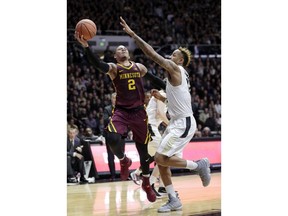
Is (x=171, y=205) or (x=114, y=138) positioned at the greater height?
(x=114, y=138)

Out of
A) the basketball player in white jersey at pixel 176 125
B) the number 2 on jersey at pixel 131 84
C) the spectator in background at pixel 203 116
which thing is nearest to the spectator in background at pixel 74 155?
the number 2 on jersey at pixel 131 84

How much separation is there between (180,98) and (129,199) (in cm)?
206

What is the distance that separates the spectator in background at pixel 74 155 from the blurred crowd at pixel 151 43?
314 centimetres

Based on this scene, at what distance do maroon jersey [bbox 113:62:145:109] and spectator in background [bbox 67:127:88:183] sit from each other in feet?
12.7

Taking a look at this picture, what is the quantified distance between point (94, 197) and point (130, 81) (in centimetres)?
207

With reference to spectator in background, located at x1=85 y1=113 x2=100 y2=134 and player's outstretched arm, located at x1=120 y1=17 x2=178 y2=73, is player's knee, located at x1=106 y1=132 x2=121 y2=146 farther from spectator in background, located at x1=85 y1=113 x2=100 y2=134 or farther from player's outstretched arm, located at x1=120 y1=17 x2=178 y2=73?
spectator in background, located at x1=85 y1=113 x2=100 y2=134

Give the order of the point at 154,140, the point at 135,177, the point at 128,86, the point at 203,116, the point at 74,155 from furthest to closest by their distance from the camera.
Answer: the point at 203,116 → the point at 74,155 → the point at 135,177 → the point at 154,140 → the point at 128,86

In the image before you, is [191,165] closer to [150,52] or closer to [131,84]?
[131,84]

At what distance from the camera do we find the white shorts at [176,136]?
23.9 ft

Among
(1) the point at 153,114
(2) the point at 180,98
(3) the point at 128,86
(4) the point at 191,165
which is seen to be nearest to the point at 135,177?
(1) the point at 153,114

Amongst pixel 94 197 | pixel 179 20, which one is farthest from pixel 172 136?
pixel 179 20

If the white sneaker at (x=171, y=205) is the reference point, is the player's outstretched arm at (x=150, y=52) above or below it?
above

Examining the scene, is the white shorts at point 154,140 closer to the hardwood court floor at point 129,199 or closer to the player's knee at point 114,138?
the hardwood court floor at point 129,199

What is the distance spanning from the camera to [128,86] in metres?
7.86
